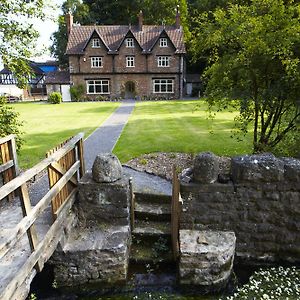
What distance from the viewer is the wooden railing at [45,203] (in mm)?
3697

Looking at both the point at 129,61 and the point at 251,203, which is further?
the point at 129,61

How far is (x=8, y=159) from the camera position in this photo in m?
6.38

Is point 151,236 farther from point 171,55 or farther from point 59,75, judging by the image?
point 59,75

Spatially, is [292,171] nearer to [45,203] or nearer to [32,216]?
[45,203]

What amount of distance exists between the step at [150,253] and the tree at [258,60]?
5.11 meters

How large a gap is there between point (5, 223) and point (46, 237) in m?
1.36

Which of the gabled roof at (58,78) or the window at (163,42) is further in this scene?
the gabled roof at (58,78)

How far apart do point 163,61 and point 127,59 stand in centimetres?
470

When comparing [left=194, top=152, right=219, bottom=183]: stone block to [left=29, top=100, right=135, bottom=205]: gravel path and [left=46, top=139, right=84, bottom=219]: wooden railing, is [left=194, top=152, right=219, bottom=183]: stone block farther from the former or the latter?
[left=29, top=100, right=135, bottom=205]: gravel path

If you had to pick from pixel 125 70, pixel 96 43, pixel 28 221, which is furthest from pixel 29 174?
pixel 96 43

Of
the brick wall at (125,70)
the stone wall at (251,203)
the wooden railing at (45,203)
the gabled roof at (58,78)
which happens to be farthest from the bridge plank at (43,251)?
the gabled roof at (58,78)

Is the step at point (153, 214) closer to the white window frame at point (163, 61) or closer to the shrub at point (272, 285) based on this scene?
the shrub at point (272, 285)

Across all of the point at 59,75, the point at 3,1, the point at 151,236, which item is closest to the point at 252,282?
the point at 151,236

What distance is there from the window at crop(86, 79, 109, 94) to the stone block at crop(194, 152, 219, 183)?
3583 cm
